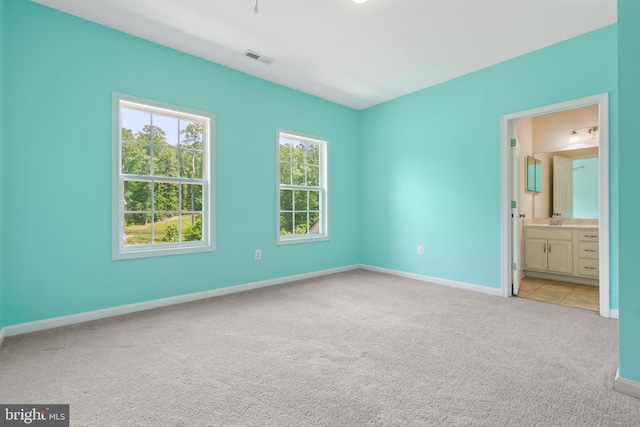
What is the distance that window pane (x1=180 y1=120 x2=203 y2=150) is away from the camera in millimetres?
3521

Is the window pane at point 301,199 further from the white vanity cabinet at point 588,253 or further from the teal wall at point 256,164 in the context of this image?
the white vanity cabinet at point 588,253

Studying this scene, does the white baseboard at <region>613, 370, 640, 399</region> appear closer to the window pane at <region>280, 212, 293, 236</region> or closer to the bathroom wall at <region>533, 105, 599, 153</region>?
the window pane at <region>280, 212, 293, 236</region>

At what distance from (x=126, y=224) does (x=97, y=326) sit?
3.20 ft

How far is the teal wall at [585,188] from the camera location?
4602mm

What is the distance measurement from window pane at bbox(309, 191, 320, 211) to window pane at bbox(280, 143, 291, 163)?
0.66m

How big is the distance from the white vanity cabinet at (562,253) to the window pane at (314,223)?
3.35 m

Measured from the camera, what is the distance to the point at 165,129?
3.39 m

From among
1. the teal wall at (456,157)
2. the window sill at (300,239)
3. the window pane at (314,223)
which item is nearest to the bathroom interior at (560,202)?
the teal wall at (456,157)

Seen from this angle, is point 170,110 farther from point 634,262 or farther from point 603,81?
point 603,81

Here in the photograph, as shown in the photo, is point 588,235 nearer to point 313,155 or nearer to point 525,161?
point 525,161

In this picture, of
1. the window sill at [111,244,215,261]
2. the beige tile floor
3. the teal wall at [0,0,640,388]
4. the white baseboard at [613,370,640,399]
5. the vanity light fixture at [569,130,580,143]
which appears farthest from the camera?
the vanity light fixture at [569,130,580,143]

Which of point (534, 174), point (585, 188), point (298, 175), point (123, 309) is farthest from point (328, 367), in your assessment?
point (585, 188)

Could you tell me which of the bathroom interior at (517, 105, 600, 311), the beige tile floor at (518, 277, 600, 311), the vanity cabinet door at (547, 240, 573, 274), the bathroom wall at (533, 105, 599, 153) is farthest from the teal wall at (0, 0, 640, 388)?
the bathroom wall at (533, 105, 599, 153)

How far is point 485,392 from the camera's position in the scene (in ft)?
5.67
